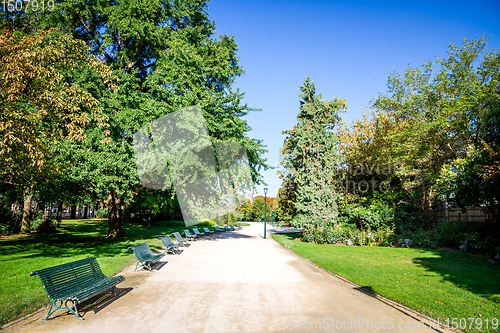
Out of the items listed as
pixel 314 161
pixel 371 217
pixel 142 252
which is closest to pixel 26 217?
pixel 142 252

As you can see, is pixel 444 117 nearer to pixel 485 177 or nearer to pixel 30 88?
pixel 485 177

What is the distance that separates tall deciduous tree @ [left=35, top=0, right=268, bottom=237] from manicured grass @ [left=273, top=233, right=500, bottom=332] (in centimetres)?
984

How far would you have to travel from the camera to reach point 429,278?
27.7 ft

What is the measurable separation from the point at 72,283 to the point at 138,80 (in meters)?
15.3

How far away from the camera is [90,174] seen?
531 inches

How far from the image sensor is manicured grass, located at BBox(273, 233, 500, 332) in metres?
5.90

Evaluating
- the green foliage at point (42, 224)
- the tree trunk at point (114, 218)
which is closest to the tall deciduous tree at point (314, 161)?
the tree trunk at point (114, 218)

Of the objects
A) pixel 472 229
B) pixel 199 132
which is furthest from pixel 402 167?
pixel 199 132

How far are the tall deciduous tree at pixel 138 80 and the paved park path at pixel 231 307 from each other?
7424 mm

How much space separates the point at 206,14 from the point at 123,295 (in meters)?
22.8

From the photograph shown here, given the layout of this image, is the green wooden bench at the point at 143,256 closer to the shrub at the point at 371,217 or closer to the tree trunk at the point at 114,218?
the tree trunk at the point at 114,218

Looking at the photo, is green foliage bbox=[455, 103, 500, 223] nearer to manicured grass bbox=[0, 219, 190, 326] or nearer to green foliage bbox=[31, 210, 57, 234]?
manicured grass bbox=[0, 219, 190, 326]

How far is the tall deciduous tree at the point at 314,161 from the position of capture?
18938mm

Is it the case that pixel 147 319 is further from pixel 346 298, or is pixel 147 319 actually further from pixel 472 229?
pixel 472 229
